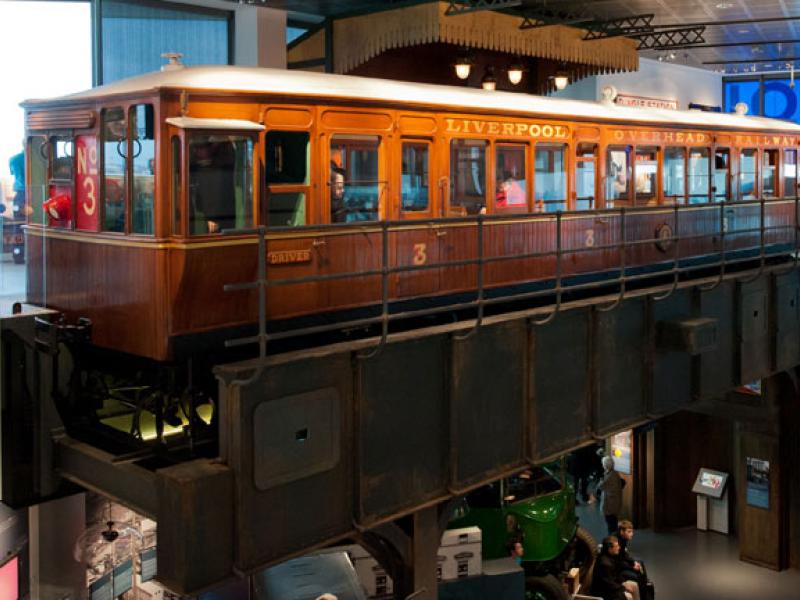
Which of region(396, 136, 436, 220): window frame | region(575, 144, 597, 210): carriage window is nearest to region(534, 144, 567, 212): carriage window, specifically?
region(575, 144, 597, 210): carriage window

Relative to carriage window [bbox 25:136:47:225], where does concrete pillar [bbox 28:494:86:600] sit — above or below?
below

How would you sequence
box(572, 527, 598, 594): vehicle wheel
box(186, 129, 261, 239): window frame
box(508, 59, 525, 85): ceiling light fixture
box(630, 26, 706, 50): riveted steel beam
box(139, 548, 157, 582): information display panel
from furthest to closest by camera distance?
box(630, 26, 706, 50): riveted steel beam → box(508, 59, 525, 85): ceiling light fixture → box(572, 527, 598, 594): vehicle wheel → box(139, 548, 157, 582): information display panel → box(186, 129, 261, 239): window frame

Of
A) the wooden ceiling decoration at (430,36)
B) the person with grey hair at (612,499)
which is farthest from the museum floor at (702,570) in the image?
the wooden ceiling decoration at (430,36)

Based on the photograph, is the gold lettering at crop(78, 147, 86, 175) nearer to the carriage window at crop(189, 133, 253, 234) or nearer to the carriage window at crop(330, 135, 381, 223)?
the carriage window at crop(189, 133, 253, 234)

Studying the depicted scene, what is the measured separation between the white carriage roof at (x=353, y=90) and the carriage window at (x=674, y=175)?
65 cm

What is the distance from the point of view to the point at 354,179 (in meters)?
10.2

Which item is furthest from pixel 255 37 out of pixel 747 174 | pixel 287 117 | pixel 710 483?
pixel 710 483

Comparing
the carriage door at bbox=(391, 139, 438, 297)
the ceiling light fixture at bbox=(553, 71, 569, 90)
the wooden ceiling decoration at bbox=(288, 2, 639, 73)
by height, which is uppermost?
the wooden ceiling decoration at bbox=(288, 2, 639, 73)

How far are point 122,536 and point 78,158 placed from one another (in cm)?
531

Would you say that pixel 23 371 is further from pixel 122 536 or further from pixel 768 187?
pixel 768 187

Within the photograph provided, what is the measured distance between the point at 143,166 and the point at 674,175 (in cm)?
978

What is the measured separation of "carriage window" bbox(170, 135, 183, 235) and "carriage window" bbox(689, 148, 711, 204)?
1021 centimetres

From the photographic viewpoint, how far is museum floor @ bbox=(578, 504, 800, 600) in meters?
17.3

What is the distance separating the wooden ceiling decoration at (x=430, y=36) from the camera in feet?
57.9
